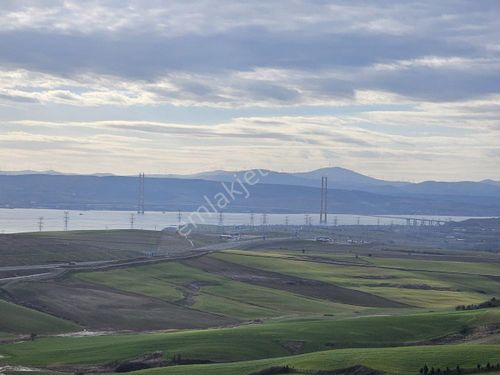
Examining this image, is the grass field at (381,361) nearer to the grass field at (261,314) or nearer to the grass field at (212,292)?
the grass field at (261,314)

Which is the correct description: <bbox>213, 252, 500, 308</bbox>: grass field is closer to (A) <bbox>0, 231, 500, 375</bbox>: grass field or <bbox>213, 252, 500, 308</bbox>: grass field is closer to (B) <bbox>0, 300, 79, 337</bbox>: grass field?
(A) <bbox>0, 231, 500, 375</bbox>: grass field

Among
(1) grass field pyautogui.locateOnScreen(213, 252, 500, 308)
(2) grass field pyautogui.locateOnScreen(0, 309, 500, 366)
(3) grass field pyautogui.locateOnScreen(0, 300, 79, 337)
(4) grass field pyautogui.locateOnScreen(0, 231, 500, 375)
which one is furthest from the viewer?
(1) grass field pyautogui.locateOnScreen(213, 252, 500, 308)

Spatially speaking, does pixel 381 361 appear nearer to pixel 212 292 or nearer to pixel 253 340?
pixel 253 340

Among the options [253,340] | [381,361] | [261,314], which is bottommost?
[261,314]

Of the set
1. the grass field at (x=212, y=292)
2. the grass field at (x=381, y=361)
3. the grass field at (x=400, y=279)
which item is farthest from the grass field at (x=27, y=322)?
the grass field at (x=400, y=279)

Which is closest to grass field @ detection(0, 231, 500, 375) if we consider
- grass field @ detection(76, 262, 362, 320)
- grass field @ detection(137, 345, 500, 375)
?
grass field @ detection(137, 345, 500, 375)

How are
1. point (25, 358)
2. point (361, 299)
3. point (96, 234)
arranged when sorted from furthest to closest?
point (96, 234), point (361, 299), point (25, 358)

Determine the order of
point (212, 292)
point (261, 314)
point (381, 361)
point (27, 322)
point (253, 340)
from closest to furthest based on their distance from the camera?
point (381, 361) → point (253, 340) → point (27, 322) → point (261, 314) → point (212, 292)

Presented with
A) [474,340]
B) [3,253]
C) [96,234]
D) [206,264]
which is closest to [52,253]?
[3,253]

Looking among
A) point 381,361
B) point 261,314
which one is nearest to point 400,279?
point 261,314

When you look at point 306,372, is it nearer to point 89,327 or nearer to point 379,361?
point 379,361

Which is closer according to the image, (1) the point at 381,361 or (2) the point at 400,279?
(1) the point at 381,361
